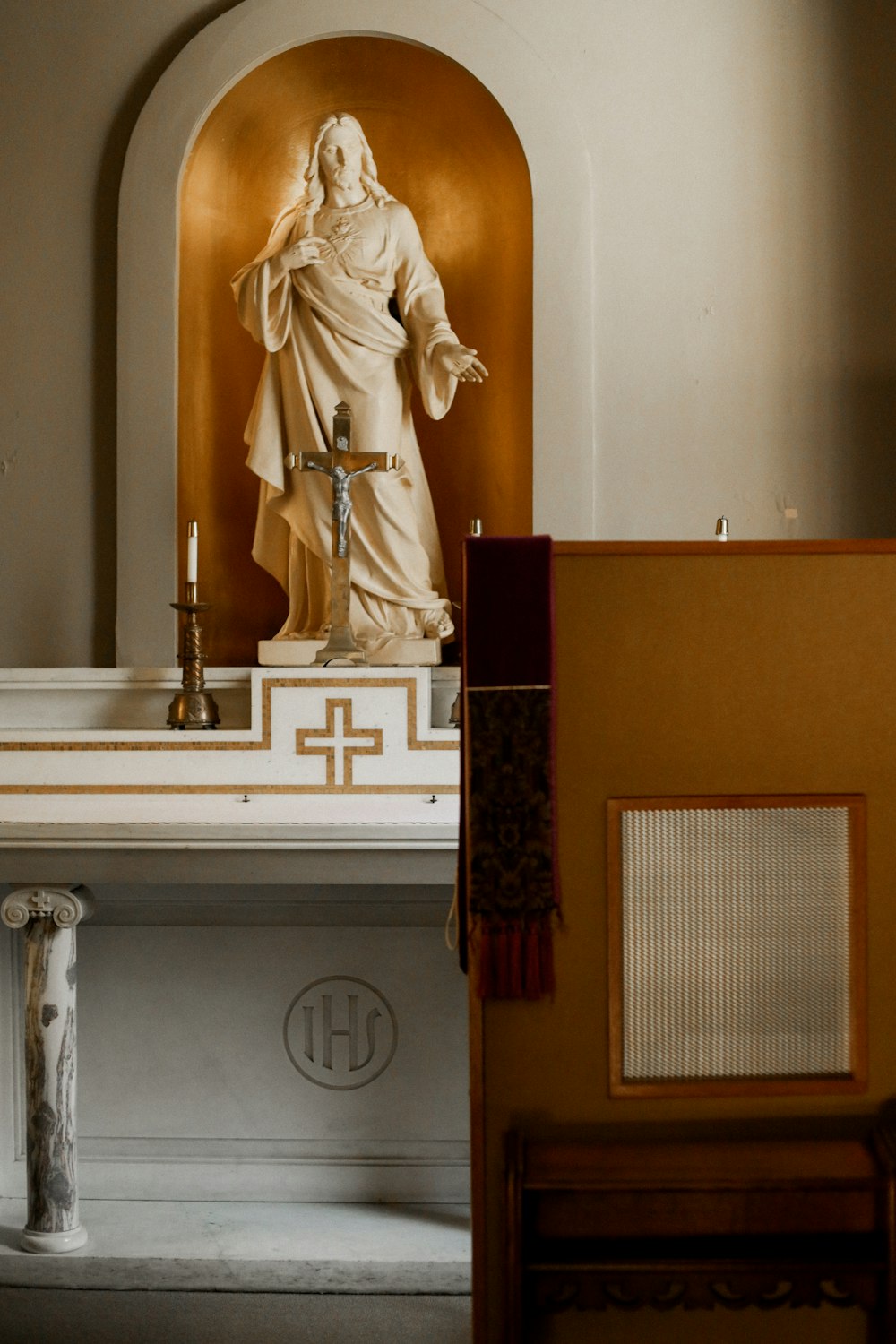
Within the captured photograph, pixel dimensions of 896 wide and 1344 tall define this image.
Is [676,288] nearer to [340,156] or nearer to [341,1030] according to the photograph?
[340,156]

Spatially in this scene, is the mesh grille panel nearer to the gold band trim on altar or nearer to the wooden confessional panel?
the wooden confessional panel

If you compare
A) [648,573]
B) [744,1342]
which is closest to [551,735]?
[648,573]

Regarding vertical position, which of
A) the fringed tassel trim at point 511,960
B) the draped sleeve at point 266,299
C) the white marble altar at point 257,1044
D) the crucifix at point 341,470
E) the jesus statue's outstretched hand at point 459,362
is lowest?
the white marble altar at point 257,1044

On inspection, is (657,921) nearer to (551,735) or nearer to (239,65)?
(551,735)

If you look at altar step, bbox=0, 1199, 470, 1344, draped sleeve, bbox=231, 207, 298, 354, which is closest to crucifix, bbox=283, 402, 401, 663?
draped sleeve, bbox=231, 207, 298, 354

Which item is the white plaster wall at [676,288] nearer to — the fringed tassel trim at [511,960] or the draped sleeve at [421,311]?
the draped sleeve at [421,311]

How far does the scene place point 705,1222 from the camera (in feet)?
6.83

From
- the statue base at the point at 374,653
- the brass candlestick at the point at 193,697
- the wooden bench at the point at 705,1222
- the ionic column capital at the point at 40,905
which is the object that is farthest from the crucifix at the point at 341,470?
the wooden bench at the point at 705,1222

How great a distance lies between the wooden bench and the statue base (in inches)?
70.8

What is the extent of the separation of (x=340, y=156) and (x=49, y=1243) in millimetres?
3021

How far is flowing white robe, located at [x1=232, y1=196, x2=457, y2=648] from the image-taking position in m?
3.98

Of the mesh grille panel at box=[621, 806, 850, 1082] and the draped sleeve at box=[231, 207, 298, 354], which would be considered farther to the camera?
the draped sleeve at box=[231, 207, 298, 354]

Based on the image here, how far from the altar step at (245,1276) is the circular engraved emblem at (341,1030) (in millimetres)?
364

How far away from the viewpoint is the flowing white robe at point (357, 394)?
13.0 ft
